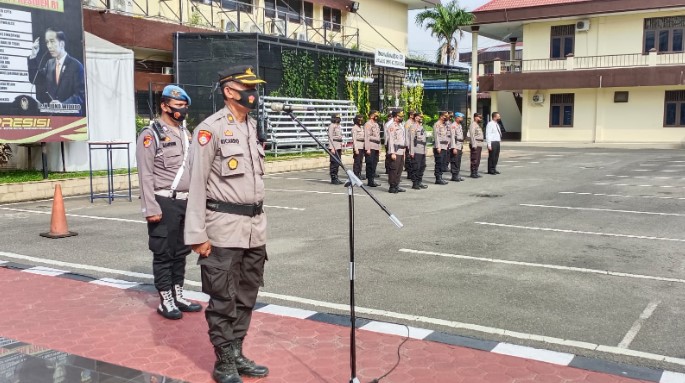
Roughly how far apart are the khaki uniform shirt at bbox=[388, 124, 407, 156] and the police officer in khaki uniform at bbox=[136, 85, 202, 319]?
9321mm

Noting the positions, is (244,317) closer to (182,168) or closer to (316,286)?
(182,168)

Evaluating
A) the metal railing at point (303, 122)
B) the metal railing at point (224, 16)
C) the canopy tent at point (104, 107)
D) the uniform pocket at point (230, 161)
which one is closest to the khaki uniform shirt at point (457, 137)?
the metal railing at point (303, 122)

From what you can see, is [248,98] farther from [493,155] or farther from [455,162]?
[493,155]

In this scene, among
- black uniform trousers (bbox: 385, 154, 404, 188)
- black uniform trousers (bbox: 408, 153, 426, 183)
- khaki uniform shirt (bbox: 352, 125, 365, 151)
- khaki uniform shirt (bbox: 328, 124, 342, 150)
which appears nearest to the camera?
black uniform trousers (bbox: 385, 154, 404, 188)

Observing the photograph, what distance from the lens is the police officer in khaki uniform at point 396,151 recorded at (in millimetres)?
14477

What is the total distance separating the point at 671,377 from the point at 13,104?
1310cm

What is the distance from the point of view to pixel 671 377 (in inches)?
168

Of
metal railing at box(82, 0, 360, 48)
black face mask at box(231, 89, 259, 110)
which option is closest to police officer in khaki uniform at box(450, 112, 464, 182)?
metal railing at box(82, 0, 360, 48)

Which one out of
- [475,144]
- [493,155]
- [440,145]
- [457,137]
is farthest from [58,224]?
[493,155]

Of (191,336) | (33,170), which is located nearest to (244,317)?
(191,336)

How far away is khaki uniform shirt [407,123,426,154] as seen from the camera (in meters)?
15.2

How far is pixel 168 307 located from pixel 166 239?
1.97ft

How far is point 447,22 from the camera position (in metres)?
39.8

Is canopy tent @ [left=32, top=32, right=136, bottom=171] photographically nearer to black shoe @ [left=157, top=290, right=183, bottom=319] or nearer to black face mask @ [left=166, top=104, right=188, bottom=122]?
black face mask @ [left=166, top=104, right=188, bottom=122]
